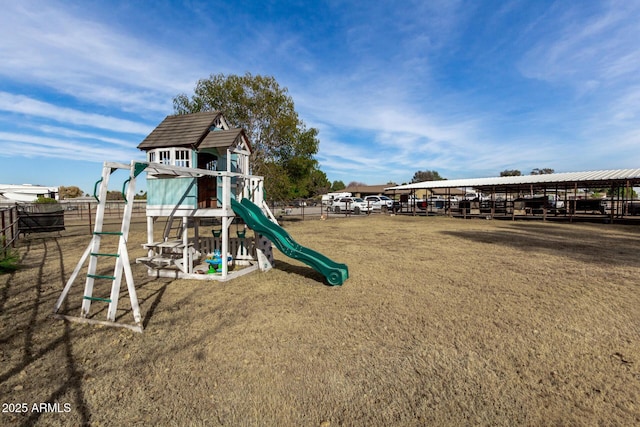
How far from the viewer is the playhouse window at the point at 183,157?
8320 mm

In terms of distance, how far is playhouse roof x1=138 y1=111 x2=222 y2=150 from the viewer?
831cm

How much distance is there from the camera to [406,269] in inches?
327

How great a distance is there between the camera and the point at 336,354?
12.9 feet

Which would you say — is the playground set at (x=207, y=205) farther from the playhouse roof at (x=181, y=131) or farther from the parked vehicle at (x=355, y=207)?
the parked vehicle at (x=355, y=207)

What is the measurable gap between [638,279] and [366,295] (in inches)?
238

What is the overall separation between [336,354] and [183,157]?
6.65m

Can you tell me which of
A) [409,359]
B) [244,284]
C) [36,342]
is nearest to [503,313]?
[409,359]

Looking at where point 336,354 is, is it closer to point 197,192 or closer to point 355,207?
point 197,192

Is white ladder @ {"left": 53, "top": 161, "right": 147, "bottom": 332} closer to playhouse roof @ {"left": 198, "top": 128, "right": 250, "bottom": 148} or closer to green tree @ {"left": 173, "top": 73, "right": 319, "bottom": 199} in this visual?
playhouse roof @ {"left": 198, "top": 128, "right": 250, "bottom": 148}

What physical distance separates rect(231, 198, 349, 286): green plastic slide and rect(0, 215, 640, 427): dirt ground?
319 mm

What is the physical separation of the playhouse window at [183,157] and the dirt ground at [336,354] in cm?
311

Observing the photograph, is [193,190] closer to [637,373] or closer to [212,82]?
[637,373]

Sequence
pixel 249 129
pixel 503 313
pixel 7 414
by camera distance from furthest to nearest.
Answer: pixel 249 129, pixel 503 313, pixel 7 414

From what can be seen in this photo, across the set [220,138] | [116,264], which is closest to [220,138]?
[220,138]
